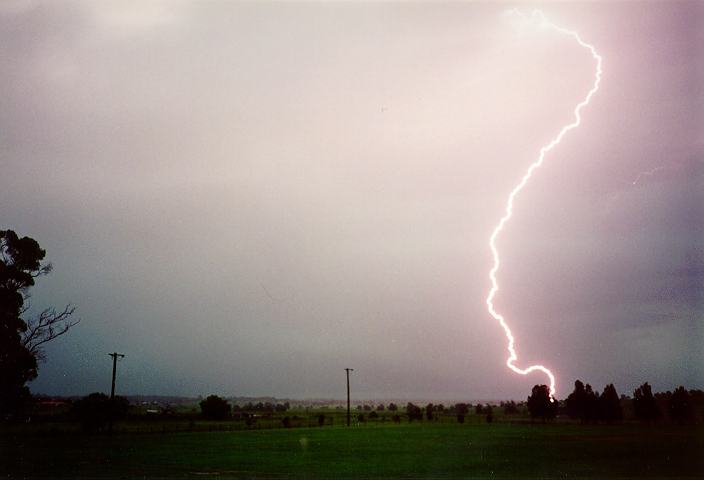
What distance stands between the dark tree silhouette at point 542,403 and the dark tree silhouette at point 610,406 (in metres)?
7.05

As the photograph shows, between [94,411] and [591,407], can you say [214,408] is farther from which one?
[591,407]

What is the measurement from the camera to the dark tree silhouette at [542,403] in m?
93.6

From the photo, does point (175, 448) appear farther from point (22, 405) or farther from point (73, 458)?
point (22, 405)

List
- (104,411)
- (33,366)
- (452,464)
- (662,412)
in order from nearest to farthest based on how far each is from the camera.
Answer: (452,464), (33,366), (104,411), (662,412)

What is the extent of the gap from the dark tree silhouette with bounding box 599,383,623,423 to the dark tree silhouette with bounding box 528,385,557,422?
7047 millimetres

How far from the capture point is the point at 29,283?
40.1m

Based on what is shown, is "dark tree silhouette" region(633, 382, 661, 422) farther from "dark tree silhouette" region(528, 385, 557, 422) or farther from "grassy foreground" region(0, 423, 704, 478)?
"grassy foreground" region(0, 423, 704, 478)

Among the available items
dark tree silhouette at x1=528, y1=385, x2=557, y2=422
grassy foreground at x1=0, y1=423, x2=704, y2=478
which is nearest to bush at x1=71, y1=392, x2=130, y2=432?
grassy foreground at x1=0, y1=423, x2=704, y2=478

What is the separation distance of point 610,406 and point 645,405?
15.9ft

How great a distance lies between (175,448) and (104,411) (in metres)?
20.9

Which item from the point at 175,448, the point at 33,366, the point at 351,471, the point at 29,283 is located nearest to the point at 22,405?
the point at 33,366

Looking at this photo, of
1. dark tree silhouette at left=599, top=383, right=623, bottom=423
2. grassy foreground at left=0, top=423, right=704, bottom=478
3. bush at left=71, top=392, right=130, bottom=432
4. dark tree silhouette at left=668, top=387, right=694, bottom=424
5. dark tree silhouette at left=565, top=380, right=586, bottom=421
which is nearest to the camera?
grassy foreground at left=0, top=423, right=704, bottom=478

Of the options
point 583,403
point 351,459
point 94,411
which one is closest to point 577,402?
point 583,403

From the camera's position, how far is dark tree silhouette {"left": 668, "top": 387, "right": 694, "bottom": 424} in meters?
79.0
